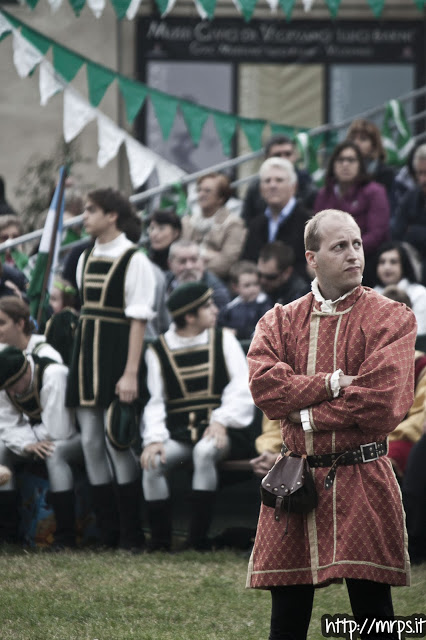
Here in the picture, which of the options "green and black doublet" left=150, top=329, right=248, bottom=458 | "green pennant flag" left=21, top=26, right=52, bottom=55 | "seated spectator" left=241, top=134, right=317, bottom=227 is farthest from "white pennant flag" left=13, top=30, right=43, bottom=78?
"green and black doublet" left=150, top=329, right=248, bottom=458

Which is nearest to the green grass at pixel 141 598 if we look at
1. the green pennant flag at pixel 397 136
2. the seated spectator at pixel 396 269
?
the seated spectator at pixel 396 269

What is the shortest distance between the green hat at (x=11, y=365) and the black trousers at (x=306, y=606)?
10.6 ft

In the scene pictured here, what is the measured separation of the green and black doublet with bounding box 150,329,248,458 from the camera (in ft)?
23.3

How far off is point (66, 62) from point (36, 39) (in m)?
0.28

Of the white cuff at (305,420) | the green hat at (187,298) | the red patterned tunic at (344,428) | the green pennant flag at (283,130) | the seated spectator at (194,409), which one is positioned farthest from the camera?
the green pennant flag at (283,130)

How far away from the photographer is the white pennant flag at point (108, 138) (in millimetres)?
9344

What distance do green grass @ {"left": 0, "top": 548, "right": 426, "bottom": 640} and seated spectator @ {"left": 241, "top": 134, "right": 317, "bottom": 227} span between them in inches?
130

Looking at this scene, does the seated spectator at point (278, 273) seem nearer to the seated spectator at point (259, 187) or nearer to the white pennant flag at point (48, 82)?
the seated spectator at point (259, 187)

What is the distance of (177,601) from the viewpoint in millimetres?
5812

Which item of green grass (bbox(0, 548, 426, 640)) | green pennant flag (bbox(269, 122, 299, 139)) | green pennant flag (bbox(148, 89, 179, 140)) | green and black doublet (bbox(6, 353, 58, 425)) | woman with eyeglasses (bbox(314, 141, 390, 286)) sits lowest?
green grass (bbox(0, 548, 426, 640))

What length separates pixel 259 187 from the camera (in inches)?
374

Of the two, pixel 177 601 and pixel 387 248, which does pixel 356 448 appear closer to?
pixel 177 601

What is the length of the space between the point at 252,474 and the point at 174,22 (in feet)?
26.9

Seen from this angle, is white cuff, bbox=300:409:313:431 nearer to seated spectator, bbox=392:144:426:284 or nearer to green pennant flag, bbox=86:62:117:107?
seated spectator, bbox=392:144:426:284
